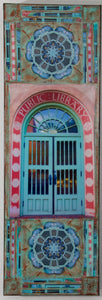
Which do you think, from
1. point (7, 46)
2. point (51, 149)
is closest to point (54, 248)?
point (51, 149)

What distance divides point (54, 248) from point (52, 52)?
3.51m

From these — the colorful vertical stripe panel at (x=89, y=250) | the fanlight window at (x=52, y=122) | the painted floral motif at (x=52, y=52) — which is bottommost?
the colorful vertical stripe panel at (x=89, y=250)

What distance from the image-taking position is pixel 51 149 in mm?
5434

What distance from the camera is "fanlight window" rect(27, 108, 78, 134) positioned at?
215 inches

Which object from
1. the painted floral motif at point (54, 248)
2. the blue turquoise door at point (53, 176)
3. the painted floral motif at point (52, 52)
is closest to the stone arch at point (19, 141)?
the blue turquoise door at point (53, 176)

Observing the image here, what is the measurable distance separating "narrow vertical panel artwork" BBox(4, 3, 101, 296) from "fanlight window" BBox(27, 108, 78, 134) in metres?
0.02

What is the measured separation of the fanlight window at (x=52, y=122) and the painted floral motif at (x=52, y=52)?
0.68 meters

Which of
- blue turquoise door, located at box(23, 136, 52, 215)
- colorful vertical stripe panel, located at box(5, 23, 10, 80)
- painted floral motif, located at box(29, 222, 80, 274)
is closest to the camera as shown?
painted floral motif, located at box(29, 222, 80, 274)

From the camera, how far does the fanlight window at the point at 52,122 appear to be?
5.46m

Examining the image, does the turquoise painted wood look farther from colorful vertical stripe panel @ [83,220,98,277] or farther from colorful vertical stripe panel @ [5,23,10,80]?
colorful vertical stripe panel @ [5,23,10,80]

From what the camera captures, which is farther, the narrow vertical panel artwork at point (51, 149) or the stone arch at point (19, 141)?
the stone arch at point (19, 141)

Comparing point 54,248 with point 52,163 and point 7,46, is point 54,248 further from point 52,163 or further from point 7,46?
point 7,46

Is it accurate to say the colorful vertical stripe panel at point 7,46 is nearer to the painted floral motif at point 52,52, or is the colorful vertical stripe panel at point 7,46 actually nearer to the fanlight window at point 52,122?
the painted floral motif at point 52,52

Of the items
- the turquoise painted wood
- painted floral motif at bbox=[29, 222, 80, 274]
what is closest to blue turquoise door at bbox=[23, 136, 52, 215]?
the turquoise painted wood
